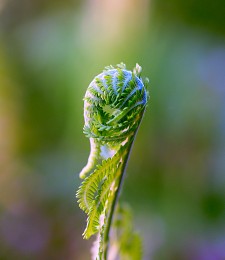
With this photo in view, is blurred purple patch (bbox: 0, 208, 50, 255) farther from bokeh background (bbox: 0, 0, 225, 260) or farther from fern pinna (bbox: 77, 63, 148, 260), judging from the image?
fern pinna (bbox: 77, 63, 148, 260)

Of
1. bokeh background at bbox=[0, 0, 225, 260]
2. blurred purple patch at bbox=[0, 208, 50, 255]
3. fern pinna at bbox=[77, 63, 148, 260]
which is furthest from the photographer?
blurred purple patch at bbox=[0, 208, 50, 255]

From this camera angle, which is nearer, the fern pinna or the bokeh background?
the fern pinna

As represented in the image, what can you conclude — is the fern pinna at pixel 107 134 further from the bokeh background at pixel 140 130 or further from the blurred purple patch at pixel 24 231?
the blurred purple patch at pixel 24 231

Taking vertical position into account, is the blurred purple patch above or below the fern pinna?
below

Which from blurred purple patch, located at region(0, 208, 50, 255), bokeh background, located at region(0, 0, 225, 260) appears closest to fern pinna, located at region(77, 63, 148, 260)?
bokeh background, located at region(0, 0, 225, 260)

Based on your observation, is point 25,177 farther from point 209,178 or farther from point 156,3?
point 156,3

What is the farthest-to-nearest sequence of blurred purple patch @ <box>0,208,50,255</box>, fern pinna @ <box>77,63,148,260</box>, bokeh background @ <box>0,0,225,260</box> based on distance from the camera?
blurred purple patch @ <box>0,208,50,255</box> < bokeh background @ <box>0,0,225,260</box> < fern pinna @ <box>77,63,148,260</box>

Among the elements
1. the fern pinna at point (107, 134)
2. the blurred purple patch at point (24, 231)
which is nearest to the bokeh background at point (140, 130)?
the blurred purple patch at point (24, 231)
